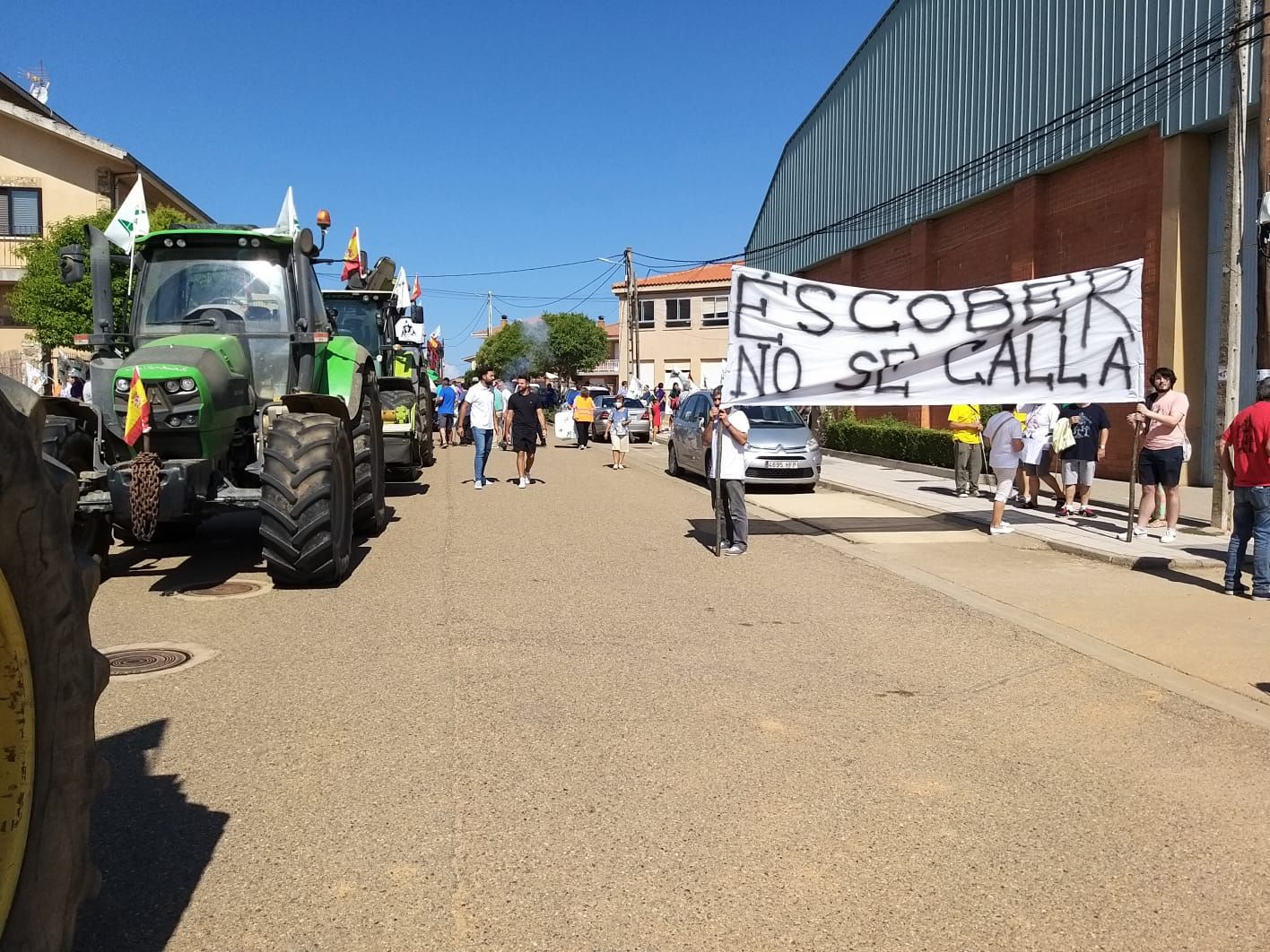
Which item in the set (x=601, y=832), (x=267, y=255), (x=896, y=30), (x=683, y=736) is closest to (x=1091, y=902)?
(x=601, y=832)

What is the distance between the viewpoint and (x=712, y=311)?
190 feet

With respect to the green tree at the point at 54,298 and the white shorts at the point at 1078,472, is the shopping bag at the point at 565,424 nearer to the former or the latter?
the green tree at the point at 54,298

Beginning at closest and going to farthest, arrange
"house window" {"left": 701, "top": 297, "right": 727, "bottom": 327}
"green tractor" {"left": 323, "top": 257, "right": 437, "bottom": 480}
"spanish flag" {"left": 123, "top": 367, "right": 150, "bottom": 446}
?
"spanish flag" {"left": 123, "top": 367, "right": 150, "bottom": 446}
"green tractor" {"left": 323, "top": 257, "right": 437, "bottom": 480}
"house window" {"left": 701, "top": 297, "right": 727, "bottom": 327}

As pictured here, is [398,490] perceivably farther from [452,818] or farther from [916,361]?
[452,818]

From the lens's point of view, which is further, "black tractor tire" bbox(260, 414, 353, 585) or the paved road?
"black tractor tire" bbox(260, 414, 353, 585)

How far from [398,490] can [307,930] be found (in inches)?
544

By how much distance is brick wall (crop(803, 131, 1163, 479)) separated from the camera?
16.4m

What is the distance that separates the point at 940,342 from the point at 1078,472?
314 cm

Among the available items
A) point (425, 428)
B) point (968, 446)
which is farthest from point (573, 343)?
point (968, 446)

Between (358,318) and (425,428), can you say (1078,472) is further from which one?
(425,428)

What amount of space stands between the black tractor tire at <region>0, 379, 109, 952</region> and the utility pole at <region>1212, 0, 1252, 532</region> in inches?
441

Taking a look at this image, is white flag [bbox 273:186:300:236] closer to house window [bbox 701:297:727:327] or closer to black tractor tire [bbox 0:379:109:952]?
black tractor tire [bbox 0:379:109:952]

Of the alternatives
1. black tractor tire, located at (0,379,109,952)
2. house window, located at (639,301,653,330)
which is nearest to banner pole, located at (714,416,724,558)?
black tractor tire, located at (0,379,109,952)

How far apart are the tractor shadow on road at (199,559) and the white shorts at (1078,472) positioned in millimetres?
8529
